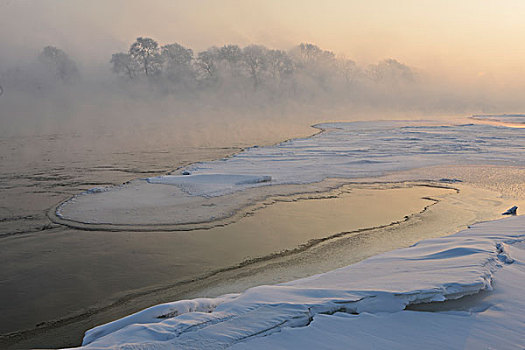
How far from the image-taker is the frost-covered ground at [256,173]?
20.6 feet

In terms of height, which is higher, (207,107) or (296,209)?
(207,107)

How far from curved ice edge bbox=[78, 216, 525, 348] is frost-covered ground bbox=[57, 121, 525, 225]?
2983 mm

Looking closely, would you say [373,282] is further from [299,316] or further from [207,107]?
[207,107]

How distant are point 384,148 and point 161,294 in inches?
435

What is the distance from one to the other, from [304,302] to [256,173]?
20.5 feet

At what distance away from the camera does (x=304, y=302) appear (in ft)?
8.89

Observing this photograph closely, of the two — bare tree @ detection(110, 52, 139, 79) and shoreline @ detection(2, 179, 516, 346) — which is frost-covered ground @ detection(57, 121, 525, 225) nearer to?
shoreline @ detection(2, 179, 516, 346)

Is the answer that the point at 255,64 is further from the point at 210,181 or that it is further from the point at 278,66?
the point at 210,181

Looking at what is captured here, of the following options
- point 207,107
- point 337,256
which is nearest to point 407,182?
point 337,256

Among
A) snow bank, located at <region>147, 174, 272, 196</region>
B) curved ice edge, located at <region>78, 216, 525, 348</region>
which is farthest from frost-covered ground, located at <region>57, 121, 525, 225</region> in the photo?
curved ice edge, located at <region>78, 216, 525, 348</region>

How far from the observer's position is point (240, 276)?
13.5ft

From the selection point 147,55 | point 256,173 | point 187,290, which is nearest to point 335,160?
point 256,173

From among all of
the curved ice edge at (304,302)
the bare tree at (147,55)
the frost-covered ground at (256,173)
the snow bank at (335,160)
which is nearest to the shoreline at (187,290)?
the curved ice edge at (304,302)

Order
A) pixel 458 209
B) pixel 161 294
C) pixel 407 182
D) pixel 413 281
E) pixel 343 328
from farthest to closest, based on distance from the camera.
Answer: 1. pixel 407 182
2. pixel 458 209
3. pixel 161 294
4. pixel 413 281
5. pixel 343 328
